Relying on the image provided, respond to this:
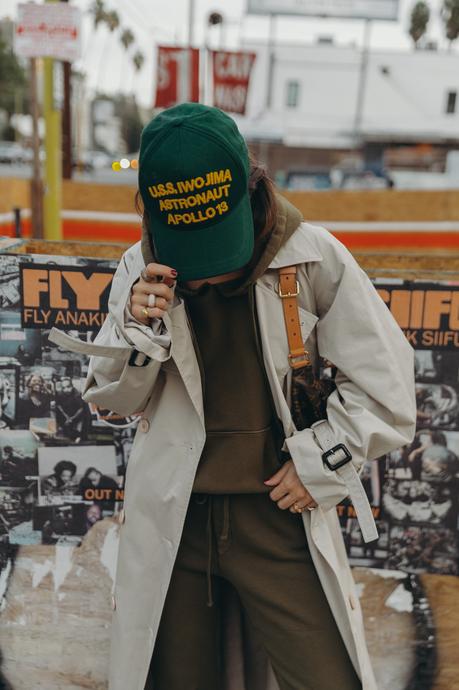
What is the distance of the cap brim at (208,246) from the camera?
57.3 inches

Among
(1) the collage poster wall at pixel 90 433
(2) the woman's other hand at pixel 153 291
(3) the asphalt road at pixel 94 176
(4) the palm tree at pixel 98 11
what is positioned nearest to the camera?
(2) the woman's other hand at pixel 153 291

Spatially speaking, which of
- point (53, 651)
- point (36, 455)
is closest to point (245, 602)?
point (36, 455)

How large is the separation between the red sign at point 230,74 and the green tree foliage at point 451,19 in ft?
186

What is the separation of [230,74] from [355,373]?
17414 millimetres

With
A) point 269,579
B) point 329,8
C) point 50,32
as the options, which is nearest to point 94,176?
point 329,8

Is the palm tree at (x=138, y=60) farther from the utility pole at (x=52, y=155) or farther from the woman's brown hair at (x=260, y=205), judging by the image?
the woman's brown hair at (x=260, y=205)

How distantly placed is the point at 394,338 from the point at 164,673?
3.73 ft

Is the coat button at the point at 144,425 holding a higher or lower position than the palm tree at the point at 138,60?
lower

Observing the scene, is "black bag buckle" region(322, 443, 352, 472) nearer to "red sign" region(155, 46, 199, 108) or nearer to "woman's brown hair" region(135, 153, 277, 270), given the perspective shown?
"woman's brown hair" region(135, 153, 277, 270)

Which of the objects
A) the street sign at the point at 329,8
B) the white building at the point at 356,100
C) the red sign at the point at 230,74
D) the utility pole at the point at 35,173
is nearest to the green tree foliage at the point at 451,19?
the white building at the point at 356,100

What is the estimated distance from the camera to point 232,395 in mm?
1712

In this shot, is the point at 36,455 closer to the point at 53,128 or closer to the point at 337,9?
the point at 53,128

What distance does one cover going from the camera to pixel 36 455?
2.32m

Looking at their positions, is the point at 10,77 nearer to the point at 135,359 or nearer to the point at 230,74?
the point at 230,74
